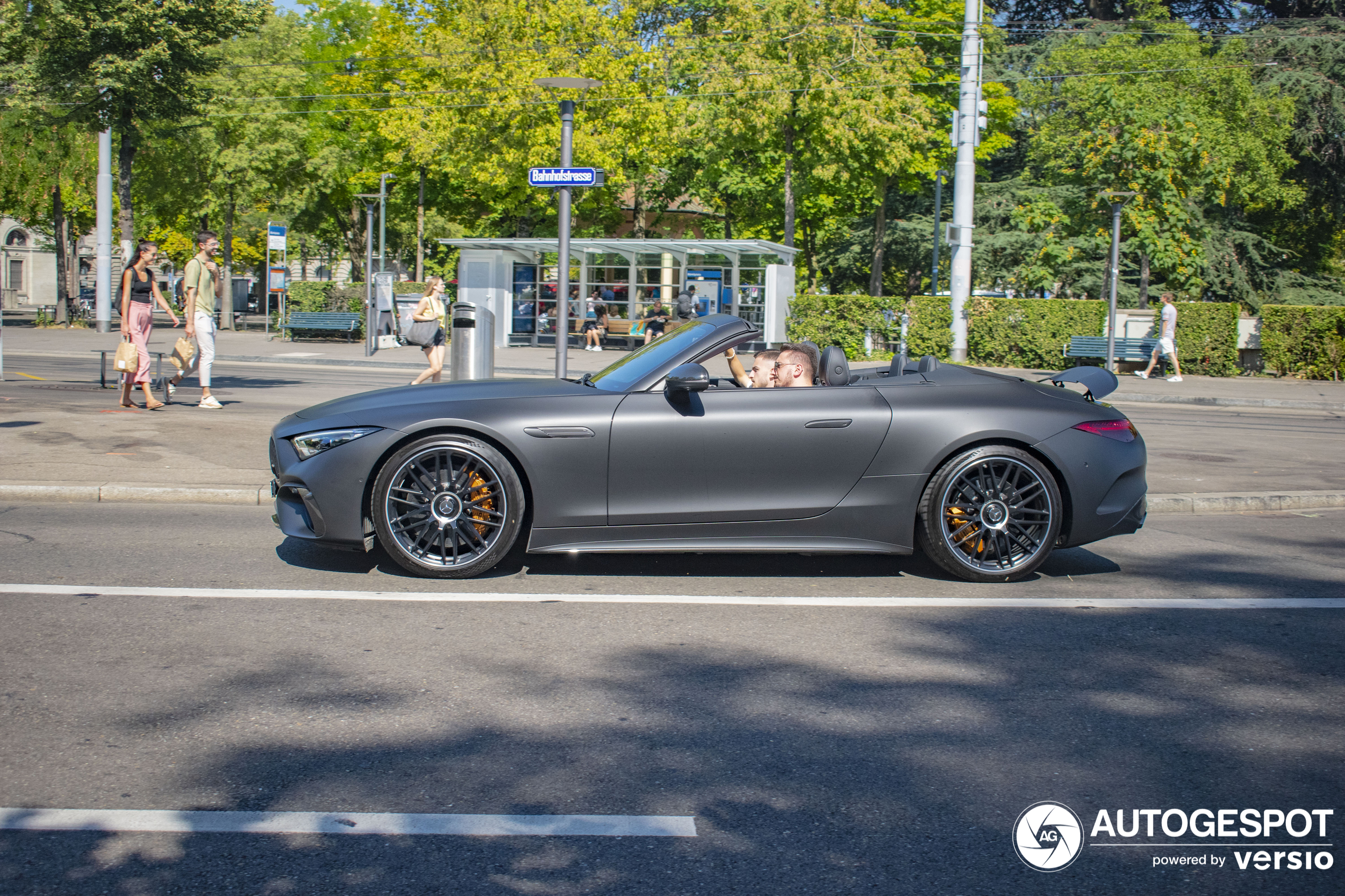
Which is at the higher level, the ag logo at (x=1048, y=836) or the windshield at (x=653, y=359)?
A: the windshield at (x=653, y=359)

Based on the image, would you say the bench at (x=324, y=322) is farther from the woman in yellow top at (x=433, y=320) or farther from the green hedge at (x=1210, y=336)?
the green hedge at (x=1210, y=336)

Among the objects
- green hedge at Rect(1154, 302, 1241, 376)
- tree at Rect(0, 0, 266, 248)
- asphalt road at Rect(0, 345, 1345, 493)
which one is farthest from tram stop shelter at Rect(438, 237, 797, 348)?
asphalt road at Rect(0, 345, 1345, 493)

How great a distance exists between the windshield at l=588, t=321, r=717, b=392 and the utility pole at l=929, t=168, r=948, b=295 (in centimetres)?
3457

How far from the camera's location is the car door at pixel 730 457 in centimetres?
569

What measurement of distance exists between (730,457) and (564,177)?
21.4ft

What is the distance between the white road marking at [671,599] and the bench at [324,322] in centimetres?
2661

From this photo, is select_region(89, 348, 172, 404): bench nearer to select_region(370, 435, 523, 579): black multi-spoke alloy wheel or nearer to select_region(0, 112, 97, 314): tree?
select_region(370, 435, 523, 579): black multi-spoke alloy wheel

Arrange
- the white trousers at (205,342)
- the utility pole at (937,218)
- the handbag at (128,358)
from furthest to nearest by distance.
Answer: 1. the utility pole at (937,218)
2. the white trousers at (205,342)
3. the handbag at (128,358)

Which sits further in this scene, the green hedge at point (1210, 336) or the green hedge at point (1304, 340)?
the green hedge at point (1210, 336)

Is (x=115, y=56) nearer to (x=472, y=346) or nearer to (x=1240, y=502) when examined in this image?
(x=472, y=346)

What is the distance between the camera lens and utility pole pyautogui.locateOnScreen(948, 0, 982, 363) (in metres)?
24.1

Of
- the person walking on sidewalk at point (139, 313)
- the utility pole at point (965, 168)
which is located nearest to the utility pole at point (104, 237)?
the person walking on sidewalk at point (139, 313)

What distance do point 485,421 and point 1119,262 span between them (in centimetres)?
3706

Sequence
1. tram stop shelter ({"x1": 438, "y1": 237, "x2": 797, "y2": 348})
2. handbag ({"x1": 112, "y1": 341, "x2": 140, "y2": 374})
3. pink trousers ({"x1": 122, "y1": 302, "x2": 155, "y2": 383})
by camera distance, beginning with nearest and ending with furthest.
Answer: handbag ({"x1": 112, "y1": 341, "x2": 140, "y2": 374}) < pink trousers ({"x1": 122, "y1": 302, "x2": 155, "y2": 383}) < tram stop shelter ({"x1": 438, "y1": 237, "x2": 797, "y2": 348})
